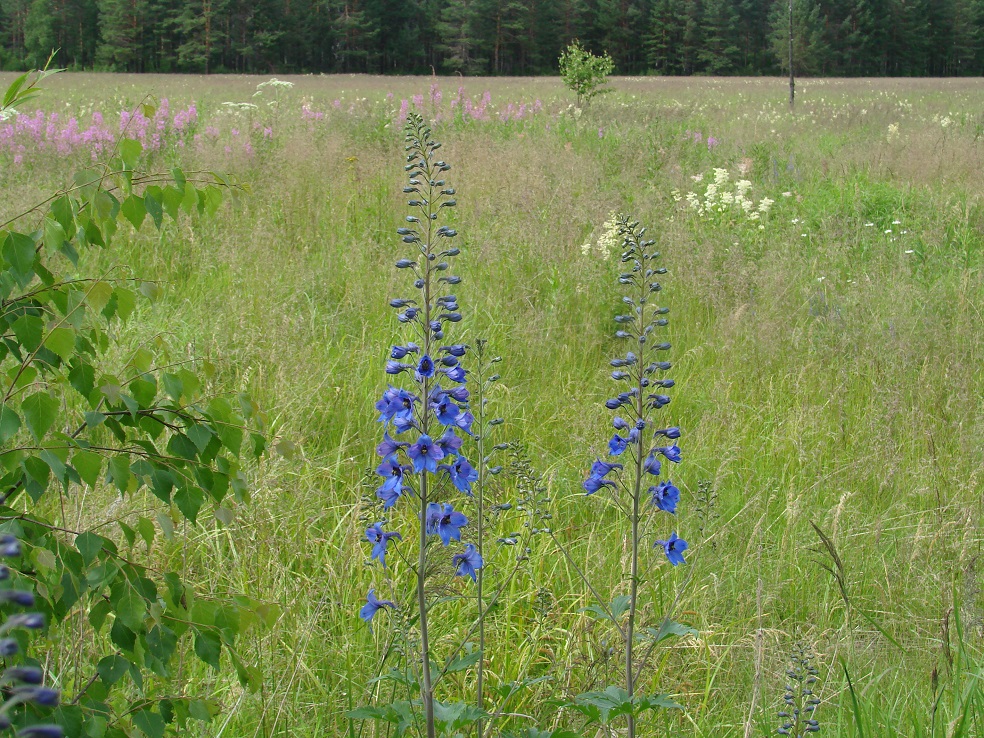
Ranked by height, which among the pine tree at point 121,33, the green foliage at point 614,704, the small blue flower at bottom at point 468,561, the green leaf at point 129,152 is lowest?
the green foliage at point 614,704

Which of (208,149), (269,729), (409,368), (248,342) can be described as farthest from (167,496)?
(208,149)

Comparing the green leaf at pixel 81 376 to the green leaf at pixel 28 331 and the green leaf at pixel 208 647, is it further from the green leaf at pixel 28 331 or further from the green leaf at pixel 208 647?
the green leaf at pixel 208 647

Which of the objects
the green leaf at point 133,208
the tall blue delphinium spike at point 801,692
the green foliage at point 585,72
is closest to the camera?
the green leaf at point 133,208

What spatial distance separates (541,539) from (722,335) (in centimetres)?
223

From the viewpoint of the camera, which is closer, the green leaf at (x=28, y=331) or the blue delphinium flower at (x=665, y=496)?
the green leaf at (x=28, y=331)

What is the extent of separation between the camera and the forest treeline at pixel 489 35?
167 ft

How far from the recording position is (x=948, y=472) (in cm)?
361

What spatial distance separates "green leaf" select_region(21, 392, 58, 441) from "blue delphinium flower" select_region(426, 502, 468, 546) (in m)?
0.75

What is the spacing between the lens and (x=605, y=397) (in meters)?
4.25

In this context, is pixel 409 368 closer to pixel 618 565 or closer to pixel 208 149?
pixel 618 565

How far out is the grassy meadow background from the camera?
253cm

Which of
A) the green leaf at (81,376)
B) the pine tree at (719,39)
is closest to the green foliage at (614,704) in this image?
the green leaf at (81,376)

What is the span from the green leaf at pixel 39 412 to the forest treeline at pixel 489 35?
52127 millimetres

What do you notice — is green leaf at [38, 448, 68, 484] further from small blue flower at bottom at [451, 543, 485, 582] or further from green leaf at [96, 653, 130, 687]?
small blue flower at bottom at [451, 543, 485, 582]
